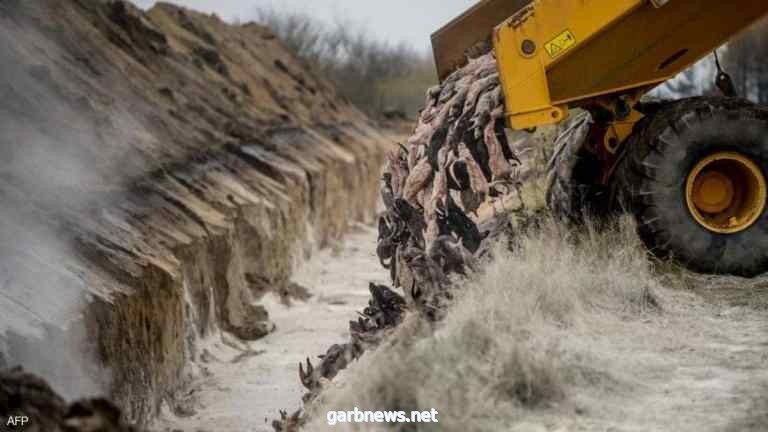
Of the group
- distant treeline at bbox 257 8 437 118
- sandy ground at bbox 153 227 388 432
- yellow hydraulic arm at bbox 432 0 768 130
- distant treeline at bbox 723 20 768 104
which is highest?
distant treeline at bbox 257 8 437 118

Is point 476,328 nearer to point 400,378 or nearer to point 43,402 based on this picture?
point 400,378

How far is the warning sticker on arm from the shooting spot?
32.5 ft

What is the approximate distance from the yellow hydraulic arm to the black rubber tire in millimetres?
520

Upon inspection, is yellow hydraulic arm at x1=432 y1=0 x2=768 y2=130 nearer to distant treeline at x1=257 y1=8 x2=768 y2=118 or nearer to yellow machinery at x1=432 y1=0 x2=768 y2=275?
yellow machinery at x1=432 y1=0 x2=768 y2=275

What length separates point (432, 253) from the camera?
29.7ft

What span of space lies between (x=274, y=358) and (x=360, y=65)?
4815cm

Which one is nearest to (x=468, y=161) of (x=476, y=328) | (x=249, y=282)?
(x=476, y=328)

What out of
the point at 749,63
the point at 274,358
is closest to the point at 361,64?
the point at 749,63

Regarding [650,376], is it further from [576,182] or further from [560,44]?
[576,182]

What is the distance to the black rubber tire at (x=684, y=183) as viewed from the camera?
987cm
